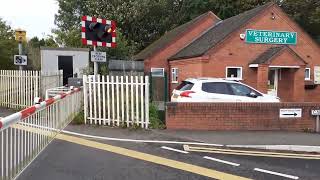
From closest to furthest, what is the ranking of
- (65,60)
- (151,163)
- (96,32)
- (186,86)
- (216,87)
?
(151,163)
(96,32)
(216,87)
(186,86)
(65,60)

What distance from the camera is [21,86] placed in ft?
59.7

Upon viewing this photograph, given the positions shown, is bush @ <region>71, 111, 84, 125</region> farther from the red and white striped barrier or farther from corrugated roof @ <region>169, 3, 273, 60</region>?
corrugated roof @ <region>169, 3, 273, 60</region>

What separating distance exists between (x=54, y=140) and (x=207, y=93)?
6.60 m

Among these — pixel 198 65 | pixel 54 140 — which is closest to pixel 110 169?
pixel 54 140

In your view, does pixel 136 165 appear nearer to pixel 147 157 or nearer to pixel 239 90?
pixel 147 157

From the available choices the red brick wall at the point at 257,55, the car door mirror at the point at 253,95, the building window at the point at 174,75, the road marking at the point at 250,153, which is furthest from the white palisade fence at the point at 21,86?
the building window at the point at 174,75

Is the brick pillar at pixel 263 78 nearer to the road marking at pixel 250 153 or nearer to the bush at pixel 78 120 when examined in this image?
the bush at pixel 78 120

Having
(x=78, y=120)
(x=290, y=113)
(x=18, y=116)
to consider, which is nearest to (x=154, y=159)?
(x=18, y=116)

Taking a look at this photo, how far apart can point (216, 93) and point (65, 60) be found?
11.2m

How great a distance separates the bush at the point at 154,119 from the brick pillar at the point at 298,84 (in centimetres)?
1557

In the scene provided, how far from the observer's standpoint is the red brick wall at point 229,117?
13.3 m

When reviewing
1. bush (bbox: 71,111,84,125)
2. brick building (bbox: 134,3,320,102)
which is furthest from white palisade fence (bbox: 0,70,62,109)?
brick building (bbox: 134,3,320,102)

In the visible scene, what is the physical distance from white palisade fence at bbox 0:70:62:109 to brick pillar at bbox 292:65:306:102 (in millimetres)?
15070

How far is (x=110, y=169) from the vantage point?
8.14m
